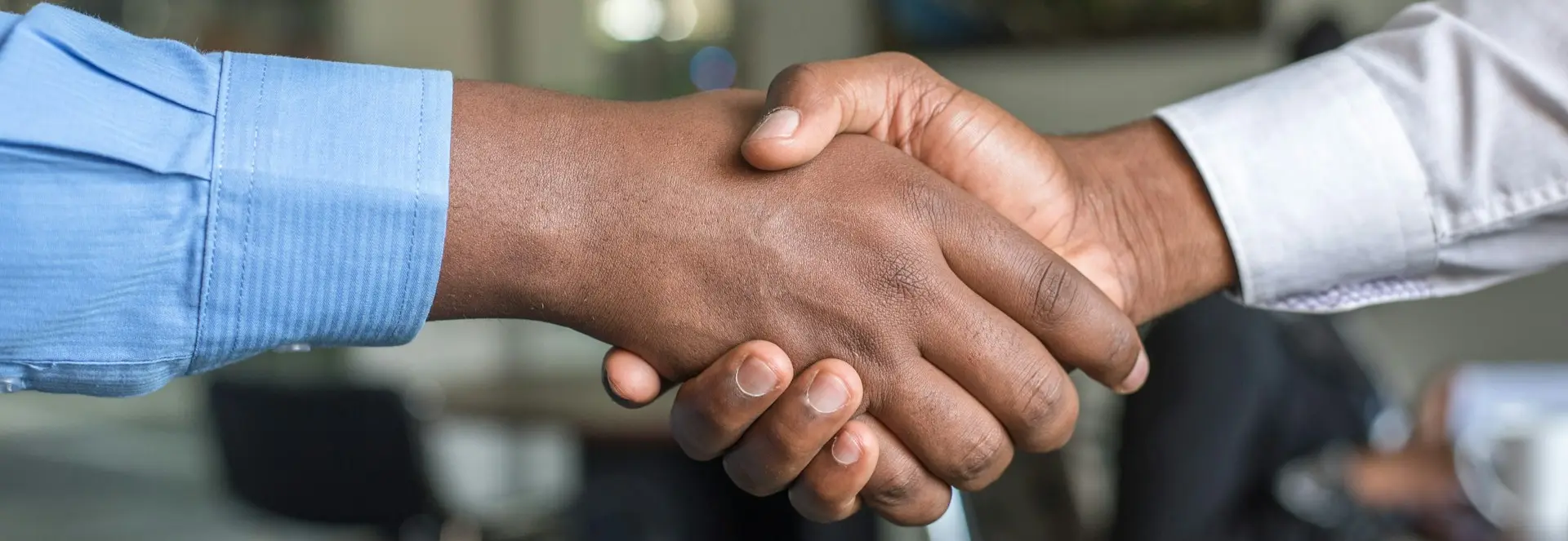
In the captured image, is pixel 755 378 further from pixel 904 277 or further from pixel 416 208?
pixel 416 208

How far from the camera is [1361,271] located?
42.9 inches

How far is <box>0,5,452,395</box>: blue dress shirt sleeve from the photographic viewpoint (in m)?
0.73

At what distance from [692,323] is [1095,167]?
42 centimetres

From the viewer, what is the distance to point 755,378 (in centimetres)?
94

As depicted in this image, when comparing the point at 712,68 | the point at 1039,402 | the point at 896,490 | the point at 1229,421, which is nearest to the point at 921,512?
the point at 896,490

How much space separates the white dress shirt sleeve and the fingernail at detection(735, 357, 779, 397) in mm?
437

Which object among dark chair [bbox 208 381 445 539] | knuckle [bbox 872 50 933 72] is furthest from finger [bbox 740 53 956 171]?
dark chair [bbox 208 381 445 539]

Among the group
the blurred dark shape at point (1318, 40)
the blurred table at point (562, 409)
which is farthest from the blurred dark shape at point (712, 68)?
the blurred dark shape at point (1318, 40)

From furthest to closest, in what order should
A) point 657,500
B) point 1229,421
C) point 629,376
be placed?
point 657,500, point 1229,421, point 629,376

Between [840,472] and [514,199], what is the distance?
34cm

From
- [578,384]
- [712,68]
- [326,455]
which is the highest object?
[712,68]

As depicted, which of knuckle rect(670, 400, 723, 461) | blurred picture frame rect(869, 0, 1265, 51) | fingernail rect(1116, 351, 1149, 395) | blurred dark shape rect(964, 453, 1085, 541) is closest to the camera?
knuckle rect(670, 400, 723, 461)

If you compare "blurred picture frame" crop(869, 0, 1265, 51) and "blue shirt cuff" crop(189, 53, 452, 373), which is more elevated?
"blue shirt cuff" crop(189, 53, 452, 373)

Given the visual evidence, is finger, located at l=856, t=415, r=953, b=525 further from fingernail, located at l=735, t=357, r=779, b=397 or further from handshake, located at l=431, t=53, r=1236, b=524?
fingernail, located at l=735, t=357, r=779, b=397
